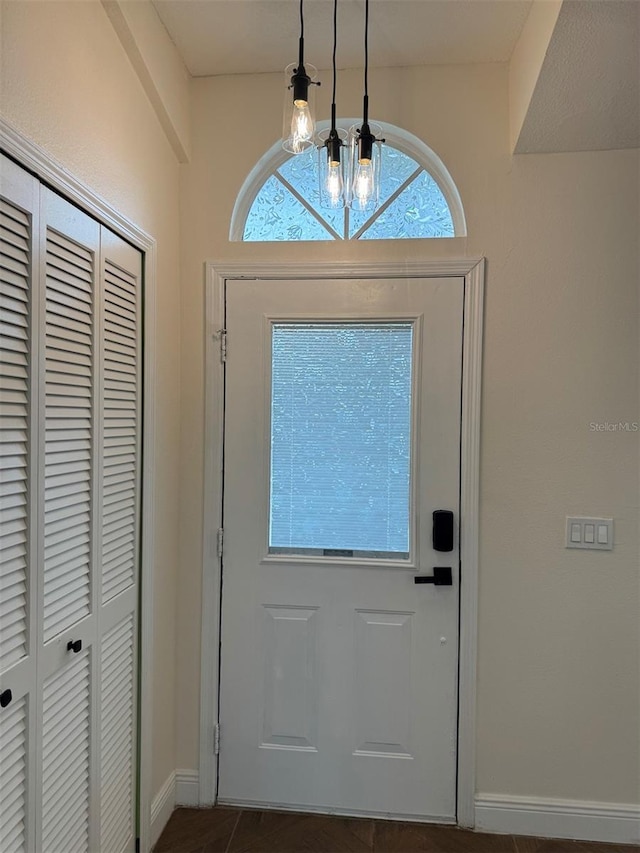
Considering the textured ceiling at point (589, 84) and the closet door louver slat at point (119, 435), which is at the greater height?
the textured ceiling at point (589, 84)

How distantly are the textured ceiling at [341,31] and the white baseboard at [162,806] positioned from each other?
270 cm

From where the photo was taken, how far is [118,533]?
1570mm

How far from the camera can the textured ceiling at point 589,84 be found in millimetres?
1346

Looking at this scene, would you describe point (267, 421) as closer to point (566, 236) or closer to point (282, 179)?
point (282, 179)

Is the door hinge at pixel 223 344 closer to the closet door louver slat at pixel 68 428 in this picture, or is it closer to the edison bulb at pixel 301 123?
the closet door louver slat at pixel 68 428

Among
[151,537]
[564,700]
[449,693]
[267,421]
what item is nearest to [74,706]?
[151,537]

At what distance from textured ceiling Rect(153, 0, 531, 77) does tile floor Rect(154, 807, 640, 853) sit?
2.82 m

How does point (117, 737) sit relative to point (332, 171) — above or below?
below

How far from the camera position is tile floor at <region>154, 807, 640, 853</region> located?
1764 mm

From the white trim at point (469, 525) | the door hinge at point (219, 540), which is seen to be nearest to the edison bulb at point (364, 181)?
the white trim at point (469, 525)

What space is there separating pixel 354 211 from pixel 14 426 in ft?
4.71

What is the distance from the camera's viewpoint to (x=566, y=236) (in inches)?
72.1

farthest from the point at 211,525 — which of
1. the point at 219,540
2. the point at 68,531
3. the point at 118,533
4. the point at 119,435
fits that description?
the point at 68,531

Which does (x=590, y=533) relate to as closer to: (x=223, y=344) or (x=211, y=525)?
(x=211, y=525)
